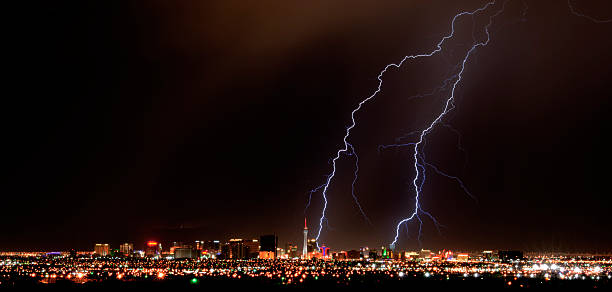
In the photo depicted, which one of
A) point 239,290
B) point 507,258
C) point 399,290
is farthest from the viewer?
point 507,258

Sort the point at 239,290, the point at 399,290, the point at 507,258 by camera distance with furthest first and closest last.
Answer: the point at 507,258 → the point at 399,290 → the point at 239,290

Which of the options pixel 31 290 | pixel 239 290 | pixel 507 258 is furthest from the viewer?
pixel 507 258

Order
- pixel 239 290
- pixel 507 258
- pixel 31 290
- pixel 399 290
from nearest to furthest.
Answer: pixel 31 290, pixel 239 290, pixel 399 290, pixel 507 258

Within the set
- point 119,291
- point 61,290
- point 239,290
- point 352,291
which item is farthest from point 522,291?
point 61,290

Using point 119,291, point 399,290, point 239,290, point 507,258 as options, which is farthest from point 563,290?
point 507,258

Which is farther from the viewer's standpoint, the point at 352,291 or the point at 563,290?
the point at 563,290

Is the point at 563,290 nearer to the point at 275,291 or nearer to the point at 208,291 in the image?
the point at 275,291

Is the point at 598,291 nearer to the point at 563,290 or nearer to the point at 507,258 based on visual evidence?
the point at 563,290

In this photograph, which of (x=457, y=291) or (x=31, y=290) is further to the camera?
(x=457, y=291)
